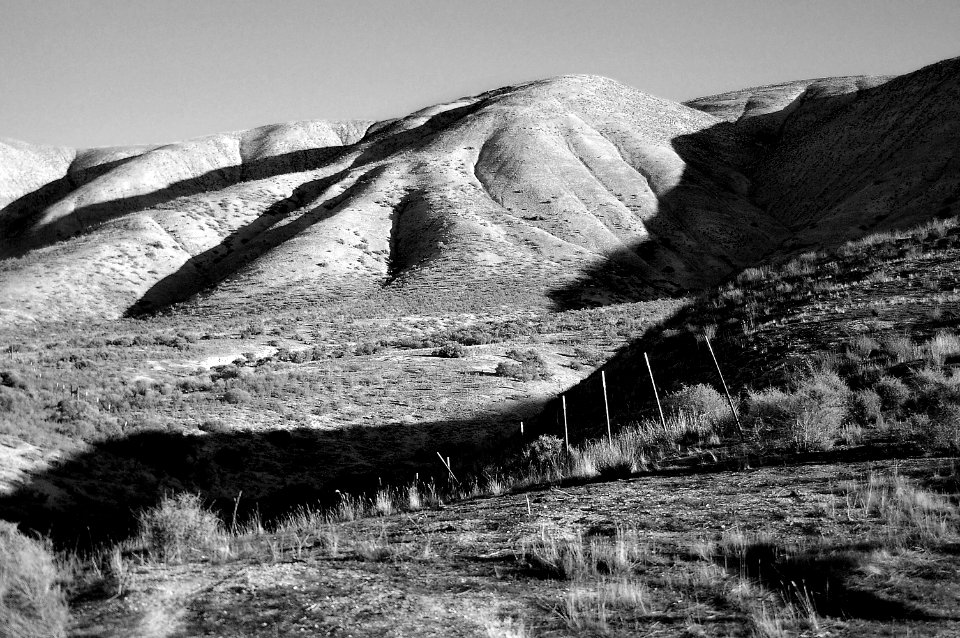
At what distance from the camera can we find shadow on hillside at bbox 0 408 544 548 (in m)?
14.3

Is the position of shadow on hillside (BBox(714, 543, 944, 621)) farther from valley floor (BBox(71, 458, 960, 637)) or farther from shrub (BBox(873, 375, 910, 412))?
shrub (BBox(873, 375, 910, 412))

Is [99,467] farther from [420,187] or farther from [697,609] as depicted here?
[420,187]

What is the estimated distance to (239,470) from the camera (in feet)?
61.8

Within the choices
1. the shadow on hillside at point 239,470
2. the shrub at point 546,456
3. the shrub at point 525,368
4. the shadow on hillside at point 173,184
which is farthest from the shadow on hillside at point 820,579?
the shadow on hillside at point 173,184

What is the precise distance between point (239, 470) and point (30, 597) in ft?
43.7

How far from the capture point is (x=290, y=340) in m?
40.9

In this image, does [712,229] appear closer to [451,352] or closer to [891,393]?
[451,352]

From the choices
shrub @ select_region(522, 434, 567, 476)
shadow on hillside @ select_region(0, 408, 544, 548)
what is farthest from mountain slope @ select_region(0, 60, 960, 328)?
shrub @ select_region(522, 434, 567, 476)

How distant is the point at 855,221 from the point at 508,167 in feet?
128

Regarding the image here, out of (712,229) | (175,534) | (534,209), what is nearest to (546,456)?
(175,534)

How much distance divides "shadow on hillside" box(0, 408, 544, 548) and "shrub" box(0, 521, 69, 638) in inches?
254

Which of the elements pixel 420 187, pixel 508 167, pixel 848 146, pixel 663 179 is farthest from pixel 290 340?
pixel 848 146

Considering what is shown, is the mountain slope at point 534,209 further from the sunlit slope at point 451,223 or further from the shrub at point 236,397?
the shrub at point 236,397

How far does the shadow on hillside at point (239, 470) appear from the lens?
14.3 m
